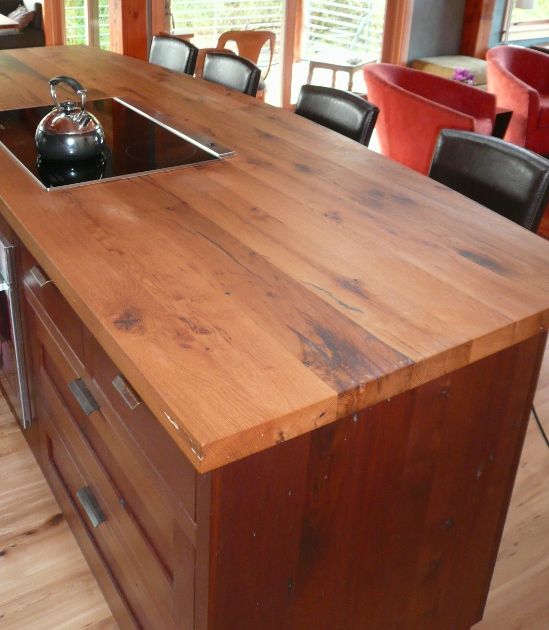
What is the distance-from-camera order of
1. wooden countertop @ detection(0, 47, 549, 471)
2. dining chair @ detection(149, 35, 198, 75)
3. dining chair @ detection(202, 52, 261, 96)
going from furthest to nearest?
dining chair @ detection(149, 35, 198, 75) < dining chair @ detection(202, 52, 261, 96) < wooden countertop @ detection(0, 47, 549, 471)

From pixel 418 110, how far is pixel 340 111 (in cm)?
181

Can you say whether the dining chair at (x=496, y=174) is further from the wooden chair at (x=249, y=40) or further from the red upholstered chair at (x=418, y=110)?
the wooden chair at (x=249, y=40)

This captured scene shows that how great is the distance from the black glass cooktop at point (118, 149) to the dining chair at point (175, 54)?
104cm

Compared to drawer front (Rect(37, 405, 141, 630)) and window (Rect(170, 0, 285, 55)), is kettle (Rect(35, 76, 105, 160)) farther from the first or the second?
window (Rect(170, 0, 285, 55))

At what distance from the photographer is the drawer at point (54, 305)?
155cm

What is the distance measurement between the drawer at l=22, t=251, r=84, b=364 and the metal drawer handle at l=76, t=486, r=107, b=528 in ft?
1.15

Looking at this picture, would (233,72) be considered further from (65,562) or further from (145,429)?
(145,429)

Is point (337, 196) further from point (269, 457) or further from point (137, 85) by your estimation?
point (137, 85)

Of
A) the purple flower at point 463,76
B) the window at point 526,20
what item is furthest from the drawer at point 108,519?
the window at point 526,20

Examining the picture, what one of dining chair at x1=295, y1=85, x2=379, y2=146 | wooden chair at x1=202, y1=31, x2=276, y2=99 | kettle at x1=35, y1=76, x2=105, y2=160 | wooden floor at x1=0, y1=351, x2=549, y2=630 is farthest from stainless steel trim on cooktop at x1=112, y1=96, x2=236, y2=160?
wooden chair at x1=202, y1=31, x2=276, y2=99

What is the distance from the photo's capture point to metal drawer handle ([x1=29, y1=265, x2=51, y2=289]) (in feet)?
5.51

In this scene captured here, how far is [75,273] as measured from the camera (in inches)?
55.5

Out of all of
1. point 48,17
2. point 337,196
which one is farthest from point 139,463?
point 48,17

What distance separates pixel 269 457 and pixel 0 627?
109cm
